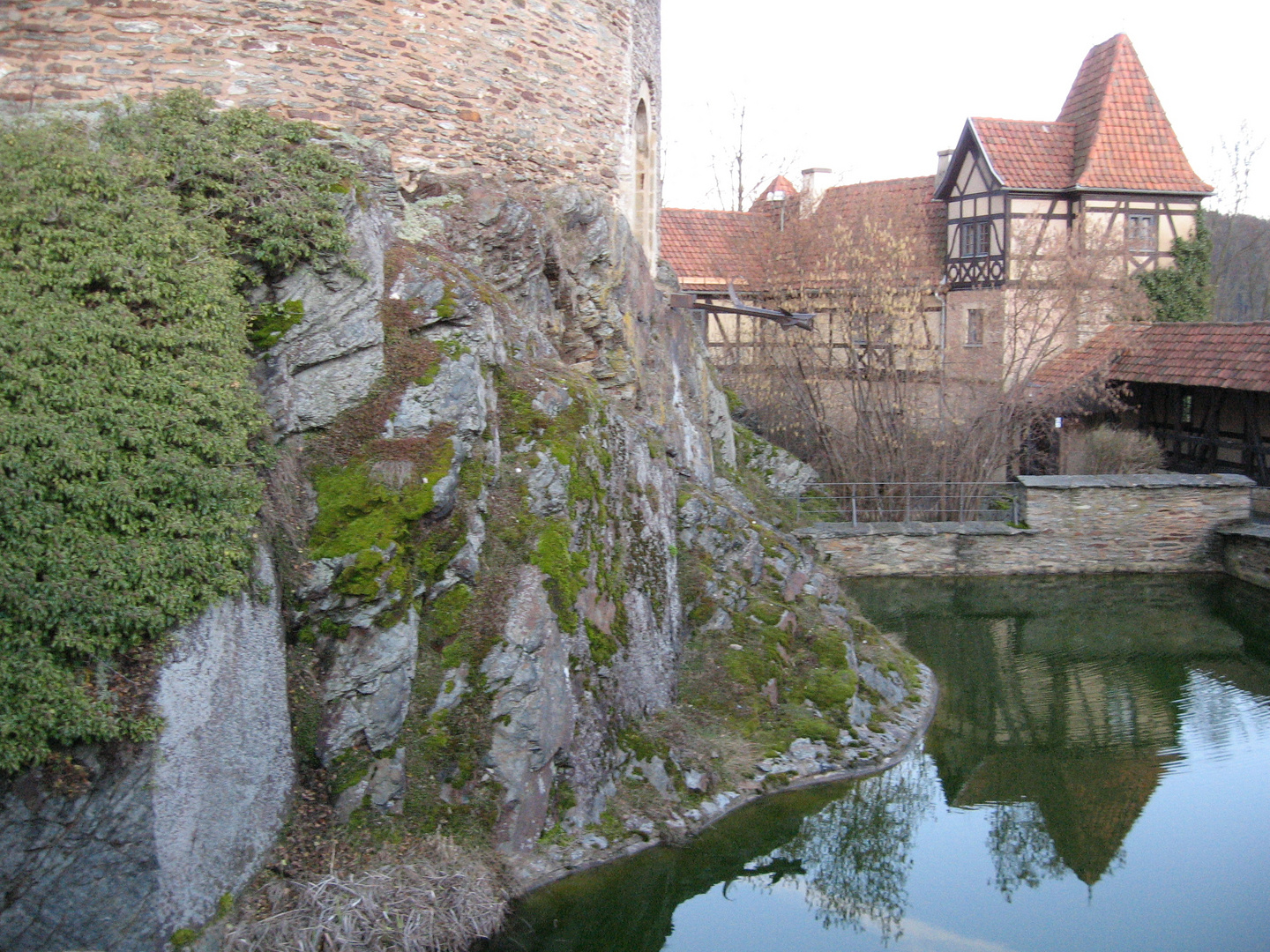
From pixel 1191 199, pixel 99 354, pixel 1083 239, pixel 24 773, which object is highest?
pixel 1191 199

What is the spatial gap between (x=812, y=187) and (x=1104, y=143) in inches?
257

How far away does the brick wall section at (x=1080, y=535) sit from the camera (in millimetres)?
17016

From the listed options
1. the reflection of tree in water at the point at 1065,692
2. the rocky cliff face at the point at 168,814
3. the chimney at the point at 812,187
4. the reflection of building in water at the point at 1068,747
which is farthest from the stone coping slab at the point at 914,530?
the rocky cliff face at the point at 168,814

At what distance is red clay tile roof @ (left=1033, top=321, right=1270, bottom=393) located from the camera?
17406mm

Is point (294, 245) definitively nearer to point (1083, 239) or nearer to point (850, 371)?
point (850, 371)

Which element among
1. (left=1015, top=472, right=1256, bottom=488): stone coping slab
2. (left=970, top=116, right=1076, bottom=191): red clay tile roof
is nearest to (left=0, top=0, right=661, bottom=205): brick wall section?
(left=1015, top=472, right=1256, bottom=488): stone coping slab

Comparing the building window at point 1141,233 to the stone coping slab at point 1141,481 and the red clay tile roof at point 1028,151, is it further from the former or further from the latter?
the stone coping slab at point 1141,481

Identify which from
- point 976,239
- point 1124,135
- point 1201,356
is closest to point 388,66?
point 1201,356

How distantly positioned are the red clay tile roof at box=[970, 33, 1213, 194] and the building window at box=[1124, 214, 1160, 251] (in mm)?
661

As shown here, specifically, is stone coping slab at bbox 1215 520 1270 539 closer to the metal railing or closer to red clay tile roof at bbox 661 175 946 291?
the metal railing

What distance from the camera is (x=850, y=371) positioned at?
60.5 ft

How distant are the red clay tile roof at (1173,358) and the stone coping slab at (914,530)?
3462 millimetres

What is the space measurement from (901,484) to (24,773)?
15.8 metres

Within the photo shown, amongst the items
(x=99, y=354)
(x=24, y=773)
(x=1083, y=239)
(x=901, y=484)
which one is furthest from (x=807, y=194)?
(x=24, y=773)
